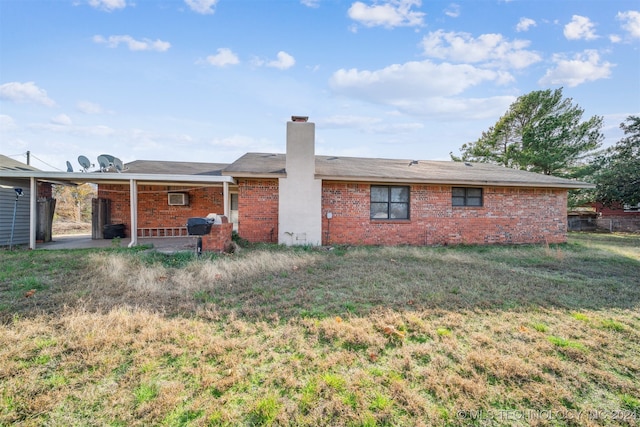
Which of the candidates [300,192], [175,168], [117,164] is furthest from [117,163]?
[300,192]

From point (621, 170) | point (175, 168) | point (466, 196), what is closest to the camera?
point (466, 196)

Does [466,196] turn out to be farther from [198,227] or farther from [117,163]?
[117,163]

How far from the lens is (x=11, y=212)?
955 cm

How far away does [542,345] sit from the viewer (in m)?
2.90

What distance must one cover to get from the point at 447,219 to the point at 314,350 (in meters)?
9.08

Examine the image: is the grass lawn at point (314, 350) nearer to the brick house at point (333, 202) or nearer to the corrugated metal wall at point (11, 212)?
the brick house at point (333, 202)

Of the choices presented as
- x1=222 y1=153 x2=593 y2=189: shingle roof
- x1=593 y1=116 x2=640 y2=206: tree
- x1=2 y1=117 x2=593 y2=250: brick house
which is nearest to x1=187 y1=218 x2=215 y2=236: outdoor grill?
x1=2 y1=117 x2=593 y2=250: brick house

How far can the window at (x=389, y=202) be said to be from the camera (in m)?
10.0

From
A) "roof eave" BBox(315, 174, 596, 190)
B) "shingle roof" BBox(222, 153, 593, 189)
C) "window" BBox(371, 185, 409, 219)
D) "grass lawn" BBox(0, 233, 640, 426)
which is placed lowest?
"grass lawn" BBox(0, 233, 640, 426)

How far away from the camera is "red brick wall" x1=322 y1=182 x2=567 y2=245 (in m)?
9.67

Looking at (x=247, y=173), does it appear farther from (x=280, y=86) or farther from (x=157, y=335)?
(x=157, y=335)

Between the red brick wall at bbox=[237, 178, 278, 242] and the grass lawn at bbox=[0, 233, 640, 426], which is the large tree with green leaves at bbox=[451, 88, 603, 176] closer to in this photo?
the grass lawn at bbox=[0, 233, 640, 426]

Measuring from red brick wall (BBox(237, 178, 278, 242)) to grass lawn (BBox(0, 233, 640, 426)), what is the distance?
3.87m

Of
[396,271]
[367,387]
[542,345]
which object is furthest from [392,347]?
[396,271]
